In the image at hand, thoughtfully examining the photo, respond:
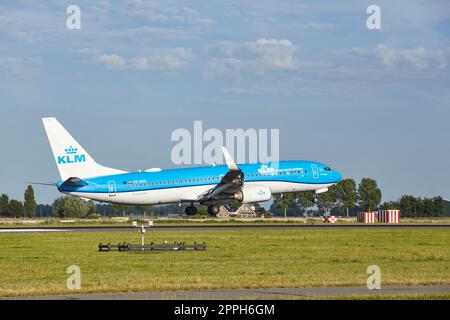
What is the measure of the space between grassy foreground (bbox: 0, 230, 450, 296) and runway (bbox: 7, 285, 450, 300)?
1.09m

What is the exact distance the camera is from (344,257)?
4103 cm

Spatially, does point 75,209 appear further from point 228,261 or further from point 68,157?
point 228,261

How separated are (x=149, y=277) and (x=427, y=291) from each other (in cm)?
1011

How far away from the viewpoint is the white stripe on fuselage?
80.9m

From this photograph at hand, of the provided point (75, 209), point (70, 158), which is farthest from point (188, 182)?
point (75, 209)

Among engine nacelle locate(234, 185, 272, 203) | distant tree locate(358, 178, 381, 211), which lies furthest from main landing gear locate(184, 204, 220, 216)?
distant tree locate(358, 178, 381, 211)

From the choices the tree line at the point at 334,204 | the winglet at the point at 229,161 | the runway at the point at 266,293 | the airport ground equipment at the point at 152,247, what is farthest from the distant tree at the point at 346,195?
Result: the runway at the point at 266,293

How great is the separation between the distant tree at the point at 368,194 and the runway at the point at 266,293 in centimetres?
13211

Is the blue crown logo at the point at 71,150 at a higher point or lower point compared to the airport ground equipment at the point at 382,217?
higher

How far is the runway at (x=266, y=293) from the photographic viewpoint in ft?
82.1

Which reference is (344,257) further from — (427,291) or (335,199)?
(335,199)

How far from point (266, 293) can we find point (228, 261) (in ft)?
40.7

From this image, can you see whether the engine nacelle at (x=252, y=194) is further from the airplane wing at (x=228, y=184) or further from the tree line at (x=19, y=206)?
the tree line at (x=19, y=206)
